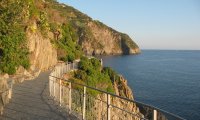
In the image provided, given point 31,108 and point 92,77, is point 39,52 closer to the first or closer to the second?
point 92,77

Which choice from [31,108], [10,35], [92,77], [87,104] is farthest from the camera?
[92,77]

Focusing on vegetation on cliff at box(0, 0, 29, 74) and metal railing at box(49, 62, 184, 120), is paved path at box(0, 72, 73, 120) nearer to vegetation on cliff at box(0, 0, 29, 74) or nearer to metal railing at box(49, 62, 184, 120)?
metal railing at box(49, 62, 184, 120)

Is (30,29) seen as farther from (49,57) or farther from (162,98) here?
(162,98)

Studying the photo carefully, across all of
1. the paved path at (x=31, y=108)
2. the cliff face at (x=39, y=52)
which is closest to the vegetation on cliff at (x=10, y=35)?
the cliff face at (x=39, y=52)

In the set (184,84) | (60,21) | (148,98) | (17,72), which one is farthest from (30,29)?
(184,84)

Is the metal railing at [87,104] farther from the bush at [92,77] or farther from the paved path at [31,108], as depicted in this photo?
the bush at [92,77]

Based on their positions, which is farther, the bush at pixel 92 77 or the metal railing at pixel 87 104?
the bush at pixel 92 77

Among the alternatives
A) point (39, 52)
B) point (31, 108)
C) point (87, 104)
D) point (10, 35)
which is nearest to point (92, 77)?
point (39, 52)

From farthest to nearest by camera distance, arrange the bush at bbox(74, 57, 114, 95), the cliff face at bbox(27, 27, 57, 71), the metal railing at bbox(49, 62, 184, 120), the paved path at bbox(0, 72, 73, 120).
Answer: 1. the bush at bbox(74, 57, 114, 95)
2. the cliff face at bbox(27, 27, 57, 71)
3. the paved path at bbox(0, 72, 73, 120)
4. the metal railing at bbox(49, 62, 184, 120)

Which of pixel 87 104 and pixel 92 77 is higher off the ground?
pixel 87 104

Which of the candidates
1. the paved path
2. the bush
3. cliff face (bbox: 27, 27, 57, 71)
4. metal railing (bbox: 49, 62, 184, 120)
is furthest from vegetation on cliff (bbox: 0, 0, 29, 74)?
the bush

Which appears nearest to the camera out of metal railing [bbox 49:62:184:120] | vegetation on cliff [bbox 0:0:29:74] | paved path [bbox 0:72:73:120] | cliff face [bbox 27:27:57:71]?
metal railing [bbox 49:62:184:120]

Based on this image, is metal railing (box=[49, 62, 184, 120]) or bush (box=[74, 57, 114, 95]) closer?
metal railing (box=[49, 62, 184, 120])

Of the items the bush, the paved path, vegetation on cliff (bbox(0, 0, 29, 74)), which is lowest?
the bush
